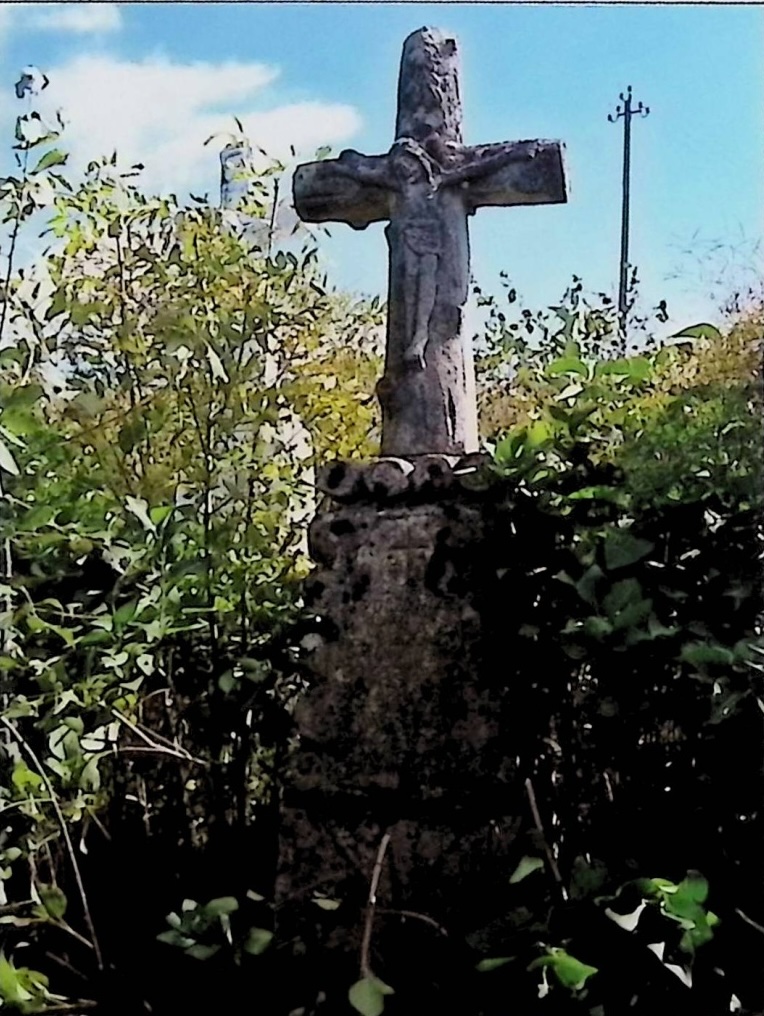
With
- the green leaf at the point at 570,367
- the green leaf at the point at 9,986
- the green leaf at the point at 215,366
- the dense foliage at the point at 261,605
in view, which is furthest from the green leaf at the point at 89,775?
the green leaf at the point at 570,367

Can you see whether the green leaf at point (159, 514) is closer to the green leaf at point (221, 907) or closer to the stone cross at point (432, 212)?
the stone cross at point (432, 212)

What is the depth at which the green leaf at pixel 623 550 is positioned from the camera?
1.01 metres

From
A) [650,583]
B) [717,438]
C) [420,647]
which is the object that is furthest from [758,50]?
[420,647]

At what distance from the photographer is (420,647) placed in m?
1.07

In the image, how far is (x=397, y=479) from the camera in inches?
42.8

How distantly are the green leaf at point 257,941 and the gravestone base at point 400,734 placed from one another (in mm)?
68

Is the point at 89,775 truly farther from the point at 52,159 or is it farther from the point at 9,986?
the point at 52,159

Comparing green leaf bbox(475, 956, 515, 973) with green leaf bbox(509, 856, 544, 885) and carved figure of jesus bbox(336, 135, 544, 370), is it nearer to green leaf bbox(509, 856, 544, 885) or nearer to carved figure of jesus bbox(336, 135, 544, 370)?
green leaf bbox(509, 856, 544, 885)

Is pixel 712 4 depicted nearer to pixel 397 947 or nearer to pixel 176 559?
pixel 176 559

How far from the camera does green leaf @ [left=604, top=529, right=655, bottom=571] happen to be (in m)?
1.01

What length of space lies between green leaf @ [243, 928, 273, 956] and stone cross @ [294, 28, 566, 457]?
1.48 feet

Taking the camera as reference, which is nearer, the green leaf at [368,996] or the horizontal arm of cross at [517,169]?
the green leaf at [368,996]

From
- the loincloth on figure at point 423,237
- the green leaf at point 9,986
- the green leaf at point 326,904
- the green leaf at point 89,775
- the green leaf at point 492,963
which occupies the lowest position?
the green leaf at point 9,986

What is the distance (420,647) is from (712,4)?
2.07ft
